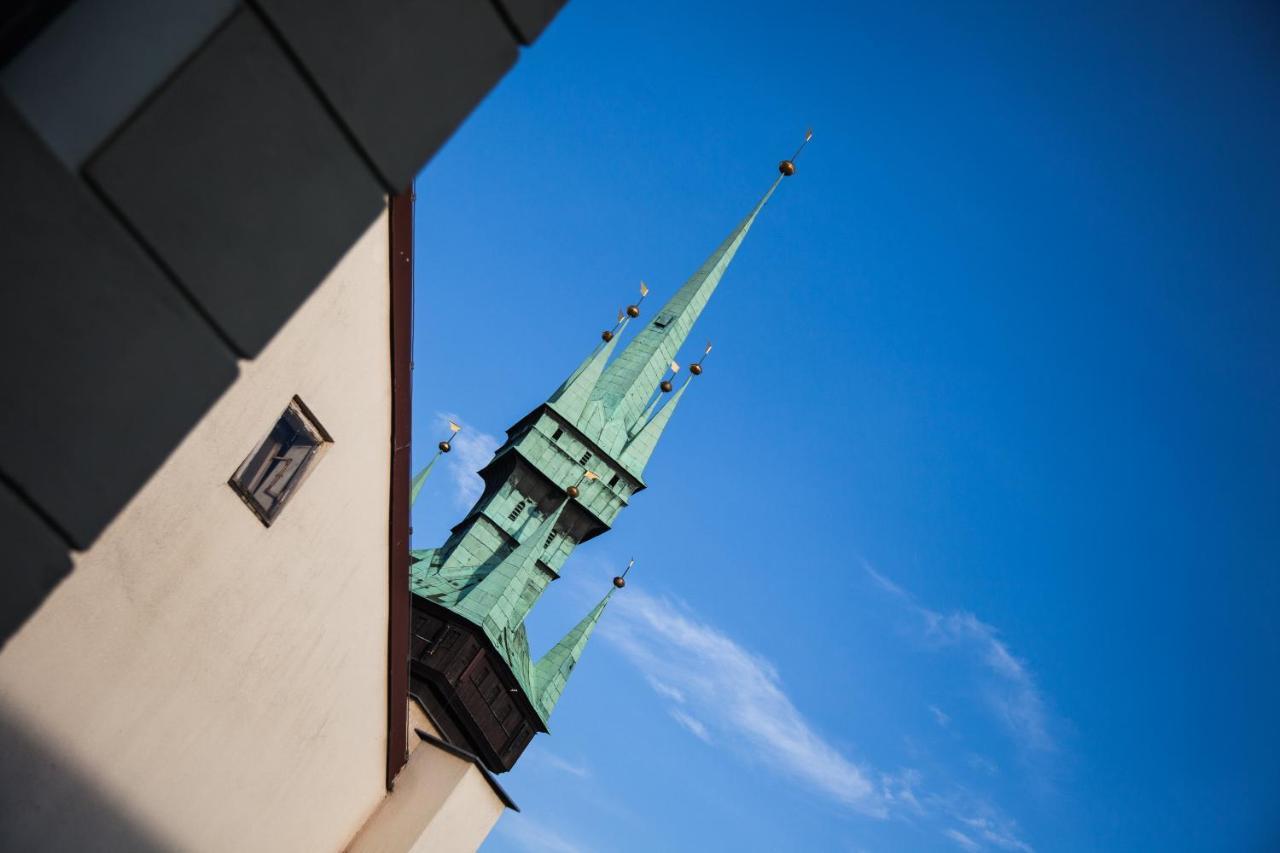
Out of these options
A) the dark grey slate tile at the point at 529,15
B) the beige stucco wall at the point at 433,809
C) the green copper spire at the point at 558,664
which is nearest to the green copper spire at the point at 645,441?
the green copper spire at the point at 558,664

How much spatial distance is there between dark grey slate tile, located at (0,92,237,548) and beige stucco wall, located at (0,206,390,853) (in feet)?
14.1

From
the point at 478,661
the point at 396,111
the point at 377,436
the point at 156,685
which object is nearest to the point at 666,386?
the point at 478,661

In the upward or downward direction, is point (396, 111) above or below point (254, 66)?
above

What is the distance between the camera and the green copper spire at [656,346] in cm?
4172

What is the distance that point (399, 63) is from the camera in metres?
2.68

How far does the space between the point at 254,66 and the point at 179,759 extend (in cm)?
889

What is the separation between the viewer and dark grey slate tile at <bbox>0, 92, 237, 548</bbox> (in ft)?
7.15

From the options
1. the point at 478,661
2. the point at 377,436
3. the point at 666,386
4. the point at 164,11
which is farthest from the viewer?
the point at 666,386

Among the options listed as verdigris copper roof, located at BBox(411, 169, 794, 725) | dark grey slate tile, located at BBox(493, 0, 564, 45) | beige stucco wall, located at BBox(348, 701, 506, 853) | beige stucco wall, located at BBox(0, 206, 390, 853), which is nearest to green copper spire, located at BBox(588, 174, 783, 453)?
verdigris copper roof, located at BBox(411, 169, 794, 725)

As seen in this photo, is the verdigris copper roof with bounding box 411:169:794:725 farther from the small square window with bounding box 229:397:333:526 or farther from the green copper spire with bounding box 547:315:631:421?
the small square window with bounding box 229:397:333:526

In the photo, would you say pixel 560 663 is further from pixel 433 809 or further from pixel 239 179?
pixel 239 179

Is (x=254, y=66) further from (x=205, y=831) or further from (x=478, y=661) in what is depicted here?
(x=478, y=661)

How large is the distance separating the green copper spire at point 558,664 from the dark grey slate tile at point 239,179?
3305cm

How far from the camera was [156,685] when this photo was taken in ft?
29.2
